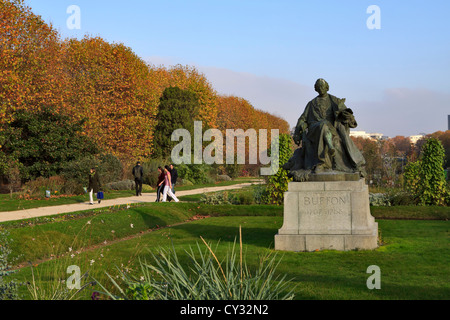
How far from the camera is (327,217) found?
1175 cm

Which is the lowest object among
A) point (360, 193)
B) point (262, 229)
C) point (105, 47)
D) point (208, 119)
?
point (262, 229)

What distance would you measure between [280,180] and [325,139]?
10166mm

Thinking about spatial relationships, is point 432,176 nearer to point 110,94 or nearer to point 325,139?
point 325,139

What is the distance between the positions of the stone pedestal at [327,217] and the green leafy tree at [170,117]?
3342 cm

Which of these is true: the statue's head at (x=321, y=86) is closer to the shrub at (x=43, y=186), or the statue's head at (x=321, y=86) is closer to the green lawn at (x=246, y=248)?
the green lawn at (x=246, y=248)

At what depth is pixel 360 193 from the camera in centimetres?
1159

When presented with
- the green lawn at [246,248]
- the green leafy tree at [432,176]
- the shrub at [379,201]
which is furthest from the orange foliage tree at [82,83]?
the green leafy tree at [432,176]

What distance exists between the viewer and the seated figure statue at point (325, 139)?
12312 millimetres

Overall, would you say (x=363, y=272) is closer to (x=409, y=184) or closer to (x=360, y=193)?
(x=360, y=193)

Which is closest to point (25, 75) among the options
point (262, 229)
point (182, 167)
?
point (182, 167)

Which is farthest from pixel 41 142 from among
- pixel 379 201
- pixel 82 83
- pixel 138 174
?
pixel 379 201

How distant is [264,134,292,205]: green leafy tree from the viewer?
22.2 m

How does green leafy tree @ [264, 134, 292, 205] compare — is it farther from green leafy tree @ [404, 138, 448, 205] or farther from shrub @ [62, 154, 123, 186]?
shrub @ [62, 154, 123, 186]
